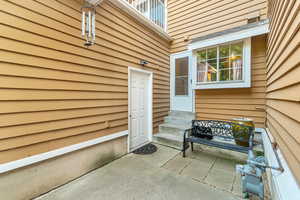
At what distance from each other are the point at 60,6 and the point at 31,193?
9.38ft

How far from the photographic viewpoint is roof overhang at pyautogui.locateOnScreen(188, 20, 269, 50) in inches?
112

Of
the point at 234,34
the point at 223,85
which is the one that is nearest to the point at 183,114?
the point at 223,85

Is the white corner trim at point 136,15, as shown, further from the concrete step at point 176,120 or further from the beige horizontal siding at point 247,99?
the concrete step at point 176,120

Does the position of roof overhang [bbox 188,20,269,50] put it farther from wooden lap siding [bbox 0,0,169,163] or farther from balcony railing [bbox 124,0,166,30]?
wooden lap siding [bbox 0,0,169,163]

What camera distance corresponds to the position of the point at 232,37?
125 inches

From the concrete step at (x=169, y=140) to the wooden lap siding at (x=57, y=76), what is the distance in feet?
4.18

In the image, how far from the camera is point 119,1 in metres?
2.80

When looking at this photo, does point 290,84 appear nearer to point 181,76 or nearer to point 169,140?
point 169,140

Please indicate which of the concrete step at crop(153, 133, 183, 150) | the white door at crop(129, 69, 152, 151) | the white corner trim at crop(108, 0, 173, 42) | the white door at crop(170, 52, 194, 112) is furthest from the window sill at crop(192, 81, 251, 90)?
the white corner trim at crop(108, 0, 173, 42)

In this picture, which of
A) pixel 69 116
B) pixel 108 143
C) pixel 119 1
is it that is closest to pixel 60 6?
pixel 119 1

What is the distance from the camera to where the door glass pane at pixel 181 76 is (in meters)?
4.38

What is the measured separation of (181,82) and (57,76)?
11.8 feet

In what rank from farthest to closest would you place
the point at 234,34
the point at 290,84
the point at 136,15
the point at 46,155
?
the point at 136,15
the point at 234,34
the point at 46,155
the point at 290,84

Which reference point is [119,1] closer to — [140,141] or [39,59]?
[39,59]
